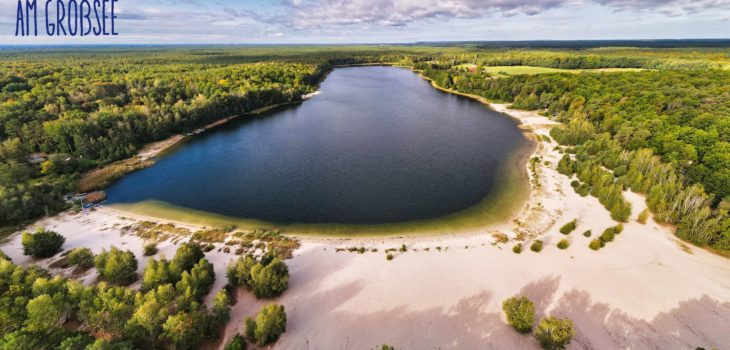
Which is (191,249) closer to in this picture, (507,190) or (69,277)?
(69,277)

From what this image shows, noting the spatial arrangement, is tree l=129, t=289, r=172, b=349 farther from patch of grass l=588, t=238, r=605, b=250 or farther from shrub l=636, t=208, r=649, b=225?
shrub l=636, t=208, r=649, b=225

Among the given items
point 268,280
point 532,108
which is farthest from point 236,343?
point 532,108

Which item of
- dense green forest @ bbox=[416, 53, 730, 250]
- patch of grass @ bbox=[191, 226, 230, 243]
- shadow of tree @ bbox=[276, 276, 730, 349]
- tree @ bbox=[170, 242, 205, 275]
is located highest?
dense green forest @ bbox=[416, 53, 730, 250]

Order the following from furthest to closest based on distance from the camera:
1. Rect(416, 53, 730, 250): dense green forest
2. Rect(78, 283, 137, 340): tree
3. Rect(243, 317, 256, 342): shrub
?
Rect(416, 53, 730, 250): dense green forest, Rect(243, 317, 256, 342): shrub, Rect(78, 283, 137, 340): tree

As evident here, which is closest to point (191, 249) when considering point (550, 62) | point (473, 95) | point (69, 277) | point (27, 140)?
point (69, 277)

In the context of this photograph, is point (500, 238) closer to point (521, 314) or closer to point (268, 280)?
point (521, 314)

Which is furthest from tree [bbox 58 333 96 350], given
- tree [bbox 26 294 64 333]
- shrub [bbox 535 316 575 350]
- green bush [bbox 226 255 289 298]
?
shrub [bbox 535 316 575 350]
